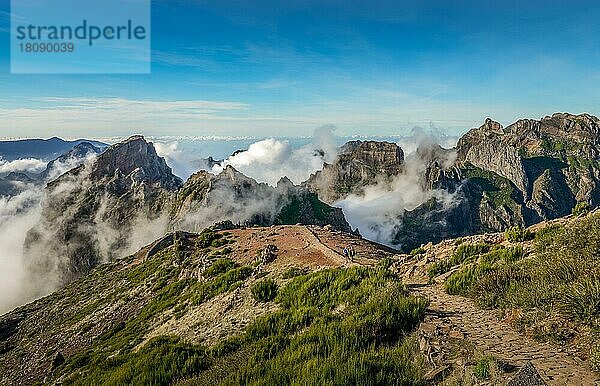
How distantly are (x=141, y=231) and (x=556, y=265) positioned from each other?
115 metres

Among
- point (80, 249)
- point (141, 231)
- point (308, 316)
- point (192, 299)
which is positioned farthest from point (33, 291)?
point (308, 316)

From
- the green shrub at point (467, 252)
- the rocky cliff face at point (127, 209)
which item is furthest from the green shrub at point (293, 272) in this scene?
the rocky cliff face at point (127, 209)

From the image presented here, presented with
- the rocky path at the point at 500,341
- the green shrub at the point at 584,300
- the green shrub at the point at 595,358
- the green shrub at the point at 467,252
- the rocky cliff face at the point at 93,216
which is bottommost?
the rocky cliff face at the point at 93,216

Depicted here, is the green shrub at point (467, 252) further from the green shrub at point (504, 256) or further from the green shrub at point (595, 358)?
the green shrub at point (595, 358)

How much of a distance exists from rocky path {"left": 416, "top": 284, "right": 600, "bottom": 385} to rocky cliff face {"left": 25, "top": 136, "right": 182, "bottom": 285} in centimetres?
10292

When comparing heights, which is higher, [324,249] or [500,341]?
[500,341]

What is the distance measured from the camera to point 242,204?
319 ft

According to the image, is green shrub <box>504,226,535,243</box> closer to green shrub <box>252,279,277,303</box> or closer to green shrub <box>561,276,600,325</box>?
green shrub <box>561,276,600,325</box>

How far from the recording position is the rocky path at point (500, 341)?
936 cm

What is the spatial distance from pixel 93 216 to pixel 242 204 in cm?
5873

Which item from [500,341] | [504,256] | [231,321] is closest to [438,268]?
[504,256]

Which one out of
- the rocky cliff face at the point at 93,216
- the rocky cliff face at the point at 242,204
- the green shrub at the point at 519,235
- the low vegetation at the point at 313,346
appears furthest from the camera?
the rocky cliff face at the point at 93,216

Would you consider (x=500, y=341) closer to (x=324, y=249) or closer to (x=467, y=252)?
(x=467, y=252)

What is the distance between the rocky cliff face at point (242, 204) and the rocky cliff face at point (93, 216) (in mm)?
14649
